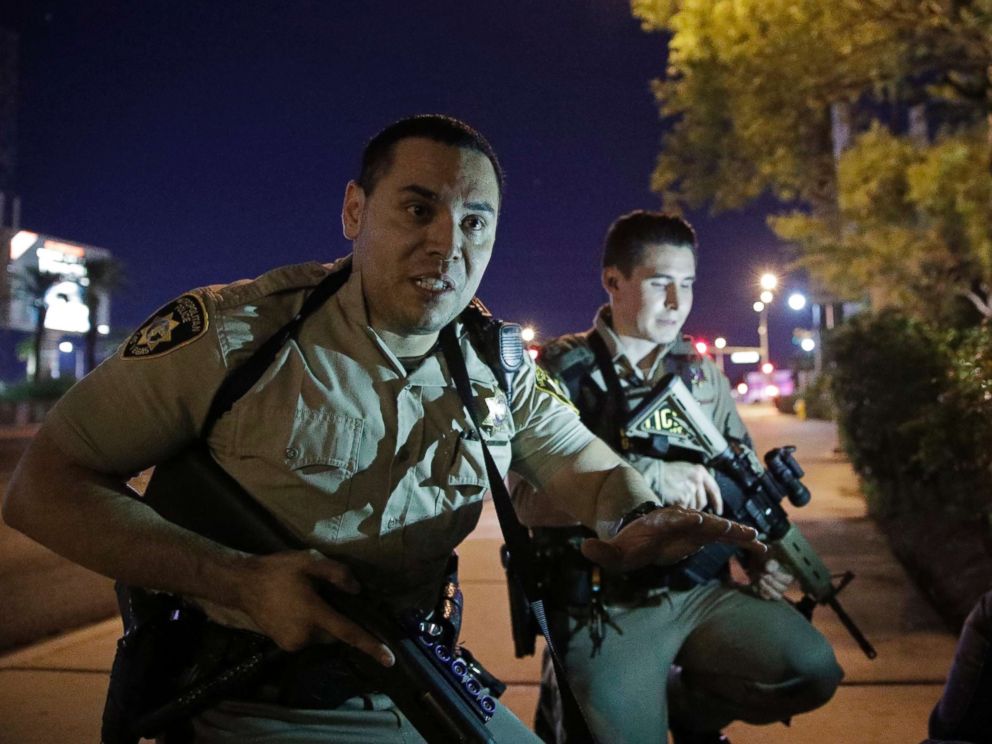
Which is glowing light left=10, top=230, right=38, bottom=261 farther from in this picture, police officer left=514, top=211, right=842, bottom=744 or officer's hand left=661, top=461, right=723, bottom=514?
officer's hand left=661, top=461, right=723, bottom=514

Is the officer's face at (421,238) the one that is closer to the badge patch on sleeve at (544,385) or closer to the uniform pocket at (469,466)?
the uniform pocket at (469,466)

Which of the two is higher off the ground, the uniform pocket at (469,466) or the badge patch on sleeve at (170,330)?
the badge patch on sleeve at (170,330)

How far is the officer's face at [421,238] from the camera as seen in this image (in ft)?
5.75

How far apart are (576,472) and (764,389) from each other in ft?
108

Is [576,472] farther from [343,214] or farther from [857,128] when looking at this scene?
[857,128]

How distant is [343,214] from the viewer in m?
1.92

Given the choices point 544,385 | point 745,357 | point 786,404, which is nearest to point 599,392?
point 544,385

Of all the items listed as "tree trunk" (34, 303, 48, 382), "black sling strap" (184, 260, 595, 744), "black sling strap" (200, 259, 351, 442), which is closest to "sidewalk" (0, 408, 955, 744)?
"black sling strap" (184, 260, 595, 744)

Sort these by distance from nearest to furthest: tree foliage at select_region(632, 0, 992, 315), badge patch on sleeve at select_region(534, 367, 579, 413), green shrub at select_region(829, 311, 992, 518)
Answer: badge patch on sleeve at select_region(534, 367, 579, 413) → green shrub at select_region(829, 311, 992, 518) → tree foliage at select_region(632, 0, 992, 315)

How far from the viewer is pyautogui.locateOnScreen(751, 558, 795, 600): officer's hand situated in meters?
2.56

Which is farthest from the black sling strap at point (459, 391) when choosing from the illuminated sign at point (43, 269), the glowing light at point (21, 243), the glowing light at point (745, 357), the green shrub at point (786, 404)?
the glowing light at point (21, 243)

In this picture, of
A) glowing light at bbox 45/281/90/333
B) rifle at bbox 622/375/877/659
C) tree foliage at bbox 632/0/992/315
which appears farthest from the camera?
glowing light at bbox 45/281/90/333

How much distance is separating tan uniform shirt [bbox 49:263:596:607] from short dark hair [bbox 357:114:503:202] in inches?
9.9

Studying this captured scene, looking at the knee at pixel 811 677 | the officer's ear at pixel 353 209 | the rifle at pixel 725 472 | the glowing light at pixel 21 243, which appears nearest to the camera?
the officer's ear at pixel 353 209
